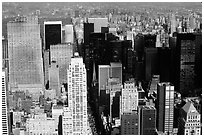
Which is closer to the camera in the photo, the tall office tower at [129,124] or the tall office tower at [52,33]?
the tall office tower at [129,124]

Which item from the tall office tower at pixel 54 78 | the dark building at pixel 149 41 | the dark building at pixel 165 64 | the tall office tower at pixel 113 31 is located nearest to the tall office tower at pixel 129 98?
the dark building at pixel 165 64

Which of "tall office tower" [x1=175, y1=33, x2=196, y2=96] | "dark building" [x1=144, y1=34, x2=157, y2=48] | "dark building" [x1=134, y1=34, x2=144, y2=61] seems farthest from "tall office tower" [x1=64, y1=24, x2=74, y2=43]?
"tall office tower" [x1=175, y1=33, x2=196, y2=96]

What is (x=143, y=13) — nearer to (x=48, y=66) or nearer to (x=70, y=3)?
(x=70, y=3)

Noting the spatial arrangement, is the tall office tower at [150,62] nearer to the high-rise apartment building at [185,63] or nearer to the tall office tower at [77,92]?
the high-rise apartment building at [185,63]

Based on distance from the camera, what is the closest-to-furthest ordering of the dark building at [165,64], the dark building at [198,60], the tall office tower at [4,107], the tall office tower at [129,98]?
1. the tall office tower at [4,107]
2. the dark building at [198,60]
3. the tall office tower at [129,98]
4. the dark building at [165,64]

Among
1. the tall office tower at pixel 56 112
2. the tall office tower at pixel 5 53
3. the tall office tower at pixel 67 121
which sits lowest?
the tall office tower at pixel 67 121

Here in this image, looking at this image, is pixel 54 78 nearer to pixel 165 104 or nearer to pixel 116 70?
pixel 116 70

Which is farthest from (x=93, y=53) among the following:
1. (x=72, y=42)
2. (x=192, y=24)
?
(x=192, y=24)

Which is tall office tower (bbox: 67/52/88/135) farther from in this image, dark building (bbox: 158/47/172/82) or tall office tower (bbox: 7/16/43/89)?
dark building (bbox: 158/47/172/82)

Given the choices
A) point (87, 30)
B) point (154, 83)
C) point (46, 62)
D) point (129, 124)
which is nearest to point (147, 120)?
point (129, 124)
